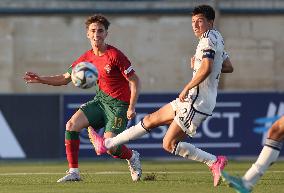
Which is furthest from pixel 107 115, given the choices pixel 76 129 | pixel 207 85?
pixel 207 85

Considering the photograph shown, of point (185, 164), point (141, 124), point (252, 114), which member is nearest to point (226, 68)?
point (141, 124)

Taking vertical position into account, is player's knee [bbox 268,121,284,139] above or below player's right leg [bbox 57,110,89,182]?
above

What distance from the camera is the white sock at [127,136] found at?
571 inches

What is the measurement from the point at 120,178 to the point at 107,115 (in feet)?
3.31

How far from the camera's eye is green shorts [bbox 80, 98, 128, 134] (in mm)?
15789

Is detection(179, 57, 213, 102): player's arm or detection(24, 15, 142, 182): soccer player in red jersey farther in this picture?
detection(24, 15, 142, 182): soccer player in red jersey

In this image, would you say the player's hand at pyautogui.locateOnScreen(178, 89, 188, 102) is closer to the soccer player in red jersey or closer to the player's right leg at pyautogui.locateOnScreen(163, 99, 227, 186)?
the player's right leg at pyautogui.locateOnScreen(163, 99, 227, 186)

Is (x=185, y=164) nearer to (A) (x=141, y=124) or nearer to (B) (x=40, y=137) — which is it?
(B) (x=40, y=137)

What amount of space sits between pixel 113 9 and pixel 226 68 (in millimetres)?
24464

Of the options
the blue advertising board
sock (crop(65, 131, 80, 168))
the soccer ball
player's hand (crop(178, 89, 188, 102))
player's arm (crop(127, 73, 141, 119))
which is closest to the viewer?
player's hand (crop(178, 89, 188, 102))

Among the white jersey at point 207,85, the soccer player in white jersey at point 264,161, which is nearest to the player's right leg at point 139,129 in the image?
the white jersey at point 207,85

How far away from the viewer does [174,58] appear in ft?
130

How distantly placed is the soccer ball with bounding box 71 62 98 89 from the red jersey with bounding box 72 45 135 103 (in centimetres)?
72

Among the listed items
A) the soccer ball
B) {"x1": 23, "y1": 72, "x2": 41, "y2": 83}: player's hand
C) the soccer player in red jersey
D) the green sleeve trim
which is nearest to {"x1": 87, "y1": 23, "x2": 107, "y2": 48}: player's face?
the soccer player in red jersey
